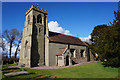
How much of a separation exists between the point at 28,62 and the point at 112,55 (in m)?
19.0

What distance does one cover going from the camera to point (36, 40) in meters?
23.5

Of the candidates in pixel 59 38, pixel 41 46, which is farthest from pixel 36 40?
pixel 59 38

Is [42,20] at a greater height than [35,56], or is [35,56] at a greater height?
[42,20]

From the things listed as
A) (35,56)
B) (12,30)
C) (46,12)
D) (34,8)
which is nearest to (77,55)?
(35,56)

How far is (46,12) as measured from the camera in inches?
1082

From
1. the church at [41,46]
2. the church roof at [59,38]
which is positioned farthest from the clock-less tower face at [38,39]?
the church roof at [59,38]

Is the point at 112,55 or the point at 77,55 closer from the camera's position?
the point at 112,55

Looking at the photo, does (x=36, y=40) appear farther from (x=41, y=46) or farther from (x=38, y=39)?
(x=41, y=46)

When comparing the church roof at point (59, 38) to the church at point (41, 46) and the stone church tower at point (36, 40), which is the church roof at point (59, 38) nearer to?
the church at point (41, 46)

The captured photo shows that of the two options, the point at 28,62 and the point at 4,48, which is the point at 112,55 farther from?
the point at 4,48

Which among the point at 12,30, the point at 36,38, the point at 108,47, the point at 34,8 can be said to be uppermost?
the point at 34,8

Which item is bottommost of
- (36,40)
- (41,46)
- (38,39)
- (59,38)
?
(41,46)

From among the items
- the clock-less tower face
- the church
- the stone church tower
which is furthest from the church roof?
the clock-less tower face

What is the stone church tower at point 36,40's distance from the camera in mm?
21859
